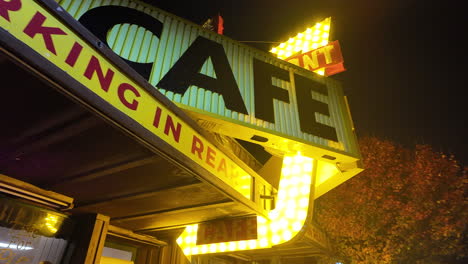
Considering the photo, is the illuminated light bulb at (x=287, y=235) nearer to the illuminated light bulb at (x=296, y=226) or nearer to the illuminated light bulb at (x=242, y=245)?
the illuminated light bulb at (x=296, y=226)

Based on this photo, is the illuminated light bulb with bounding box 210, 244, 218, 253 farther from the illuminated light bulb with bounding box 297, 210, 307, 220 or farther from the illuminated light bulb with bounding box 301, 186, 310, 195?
the illuminated light bulb with bounding box 301, 186, 310, 195

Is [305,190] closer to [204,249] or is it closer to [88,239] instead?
[204,249]

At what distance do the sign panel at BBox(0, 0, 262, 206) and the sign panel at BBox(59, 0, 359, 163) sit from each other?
2.01 m

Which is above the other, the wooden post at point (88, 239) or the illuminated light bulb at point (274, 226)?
the illuminated light bulb at point (274, 226)

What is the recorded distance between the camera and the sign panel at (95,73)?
2535 mm

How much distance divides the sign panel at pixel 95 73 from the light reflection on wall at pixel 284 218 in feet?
9.21

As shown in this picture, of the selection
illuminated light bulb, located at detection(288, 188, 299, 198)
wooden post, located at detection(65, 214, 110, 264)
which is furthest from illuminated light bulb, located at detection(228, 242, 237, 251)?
wooden post, located at detection(65, 214, 110, 264)

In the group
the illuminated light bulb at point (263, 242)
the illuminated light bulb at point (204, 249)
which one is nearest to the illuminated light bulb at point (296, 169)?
the illuminated light bulb at point (263, 242)

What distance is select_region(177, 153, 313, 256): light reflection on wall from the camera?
21.0 feet

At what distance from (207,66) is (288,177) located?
3444 millimetres

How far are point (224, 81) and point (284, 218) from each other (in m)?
3.45

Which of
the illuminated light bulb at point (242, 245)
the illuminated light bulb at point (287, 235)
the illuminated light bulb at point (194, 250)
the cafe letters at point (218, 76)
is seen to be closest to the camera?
the cafe letters at point (218, 76)

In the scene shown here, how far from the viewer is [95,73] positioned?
9.78 ft

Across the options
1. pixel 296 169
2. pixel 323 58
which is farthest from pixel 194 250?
pixel 323 58
